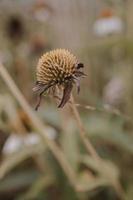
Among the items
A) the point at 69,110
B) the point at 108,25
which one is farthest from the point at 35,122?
the point at 108,25

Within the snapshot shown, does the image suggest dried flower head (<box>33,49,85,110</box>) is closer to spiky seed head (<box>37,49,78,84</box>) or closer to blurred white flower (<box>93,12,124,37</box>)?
spiky seed head (<box>37,49,78,84</box>)

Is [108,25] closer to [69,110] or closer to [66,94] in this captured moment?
[69,110]

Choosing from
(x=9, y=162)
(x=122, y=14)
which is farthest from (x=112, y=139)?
A: (x=122, y=14)

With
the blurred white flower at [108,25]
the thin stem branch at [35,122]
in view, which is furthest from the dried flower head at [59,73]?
the blurred white flower at [108,25]

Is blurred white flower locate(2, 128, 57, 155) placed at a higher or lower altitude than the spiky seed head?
lower

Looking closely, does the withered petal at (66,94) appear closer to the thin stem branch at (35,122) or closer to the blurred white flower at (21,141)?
the thin stem branch at (35,122)

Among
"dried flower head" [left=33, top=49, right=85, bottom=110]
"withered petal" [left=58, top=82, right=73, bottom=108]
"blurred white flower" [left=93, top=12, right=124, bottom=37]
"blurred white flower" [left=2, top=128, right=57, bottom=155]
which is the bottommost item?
"blurred white flower" [left=2, top=128, right=57, bottom=155]

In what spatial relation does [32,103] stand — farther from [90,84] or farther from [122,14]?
[122,14]

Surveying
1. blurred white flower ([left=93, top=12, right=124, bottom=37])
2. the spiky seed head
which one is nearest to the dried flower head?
the spiky seed head
